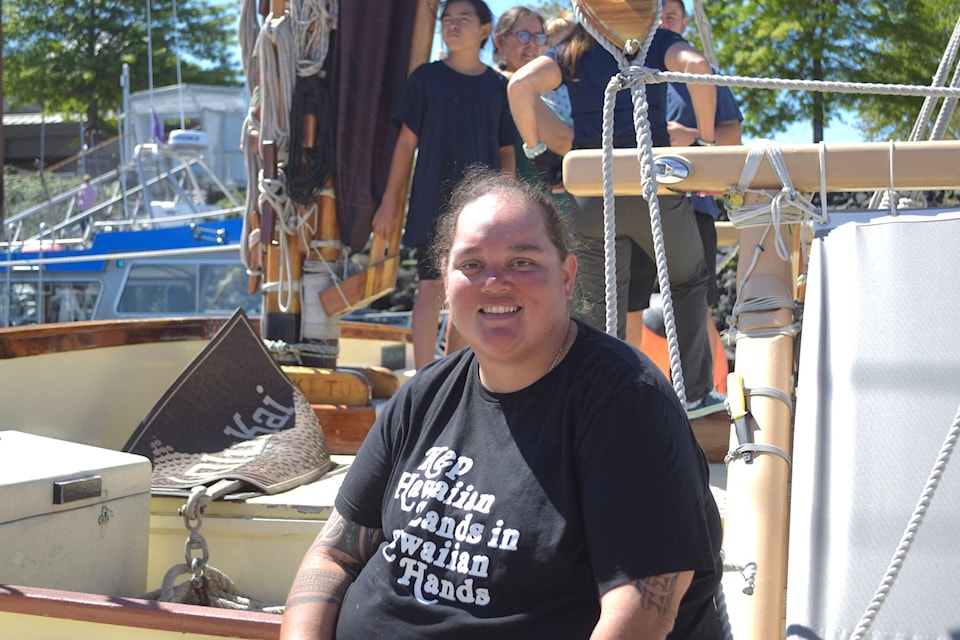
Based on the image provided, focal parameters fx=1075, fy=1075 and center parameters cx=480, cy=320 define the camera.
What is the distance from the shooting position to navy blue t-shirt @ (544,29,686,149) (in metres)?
3.38

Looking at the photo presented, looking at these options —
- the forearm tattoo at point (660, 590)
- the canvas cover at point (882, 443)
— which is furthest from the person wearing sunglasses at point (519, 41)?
the forearm tattoo at point (660, 590)

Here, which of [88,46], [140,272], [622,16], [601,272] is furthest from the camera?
[88,46]

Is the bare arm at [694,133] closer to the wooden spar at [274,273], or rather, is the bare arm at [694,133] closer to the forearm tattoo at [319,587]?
the wooden spar at [274,273]

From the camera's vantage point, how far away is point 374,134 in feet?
14.5

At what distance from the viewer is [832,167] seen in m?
2.14

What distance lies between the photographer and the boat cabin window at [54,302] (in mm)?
12688

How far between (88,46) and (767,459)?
2393 centimetres

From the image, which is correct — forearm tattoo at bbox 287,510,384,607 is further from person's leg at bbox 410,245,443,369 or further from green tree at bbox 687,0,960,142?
green tree at bbox 687,0,960,142

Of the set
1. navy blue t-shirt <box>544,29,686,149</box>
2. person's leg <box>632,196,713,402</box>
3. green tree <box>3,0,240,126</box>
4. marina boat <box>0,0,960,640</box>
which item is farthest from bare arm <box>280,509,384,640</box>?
green tree <box>3,0,240,126</box>

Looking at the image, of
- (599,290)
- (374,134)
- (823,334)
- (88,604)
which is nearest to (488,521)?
(823,334)

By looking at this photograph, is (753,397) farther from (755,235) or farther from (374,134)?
(374,134)

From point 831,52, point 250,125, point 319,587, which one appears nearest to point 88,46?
point 831,52

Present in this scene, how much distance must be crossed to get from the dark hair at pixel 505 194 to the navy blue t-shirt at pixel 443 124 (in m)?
2.14

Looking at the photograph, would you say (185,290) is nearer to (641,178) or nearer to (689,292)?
(689,292)
